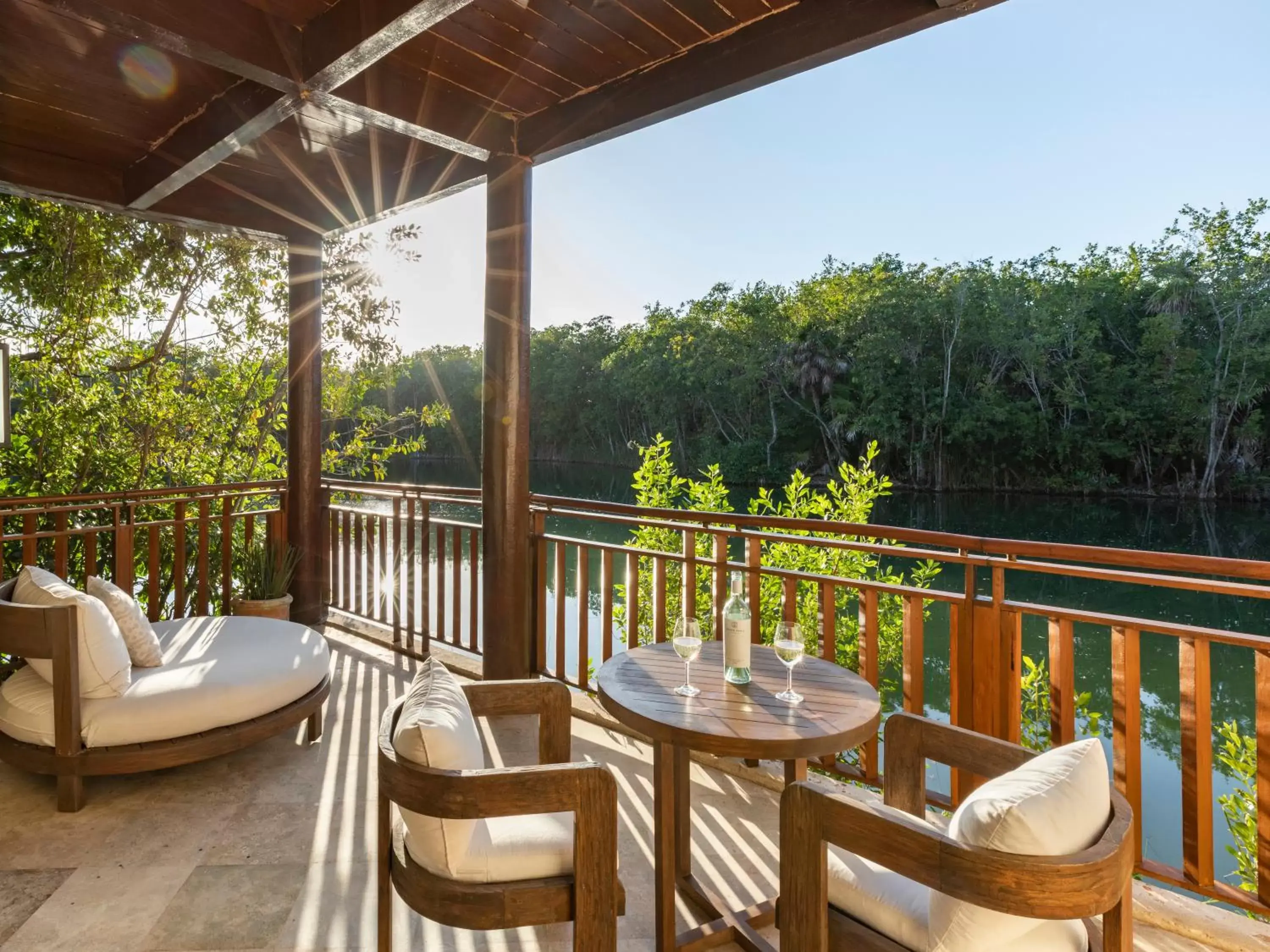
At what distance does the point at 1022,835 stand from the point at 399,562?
4.05 metres

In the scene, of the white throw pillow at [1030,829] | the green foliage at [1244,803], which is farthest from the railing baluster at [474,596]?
the green foliage at [1244,803]

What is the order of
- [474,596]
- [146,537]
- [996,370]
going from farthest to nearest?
[996,370] < [146,537] < [474,596]

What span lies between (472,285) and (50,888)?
3.62 metres

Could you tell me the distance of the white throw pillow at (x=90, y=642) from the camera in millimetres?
2387

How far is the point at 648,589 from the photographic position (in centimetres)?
820

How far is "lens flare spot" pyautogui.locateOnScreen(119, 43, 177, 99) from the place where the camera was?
281 centimetres

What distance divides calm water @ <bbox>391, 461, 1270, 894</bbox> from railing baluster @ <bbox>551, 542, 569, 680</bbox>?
1.32 meters

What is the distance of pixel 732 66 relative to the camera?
2.50 meters

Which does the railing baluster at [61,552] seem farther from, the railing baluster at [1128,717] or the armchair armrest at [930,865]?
the railing baluster at [1128,717]

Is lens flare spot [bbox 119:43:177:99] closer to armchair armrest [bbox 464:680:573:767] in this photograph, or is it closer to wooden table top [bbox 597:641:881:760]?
armchair armrest [bbox 464:680:573:767]

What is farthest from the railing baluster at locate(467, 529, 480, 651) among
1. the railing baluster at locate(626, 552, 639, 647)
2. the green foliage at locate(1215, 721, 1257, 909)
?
the green foliage at locate(1215, 721, 1257, 909)

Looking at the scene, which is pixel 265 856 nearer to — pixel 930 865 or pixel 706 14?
pixel 930 865

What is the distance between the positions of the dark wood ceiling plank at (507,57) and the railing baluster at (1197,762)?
2944 millimetres

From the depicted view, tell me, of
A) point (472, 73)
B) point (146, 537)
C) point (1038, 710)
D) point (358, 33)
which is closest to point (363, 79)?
point (472, 73)
